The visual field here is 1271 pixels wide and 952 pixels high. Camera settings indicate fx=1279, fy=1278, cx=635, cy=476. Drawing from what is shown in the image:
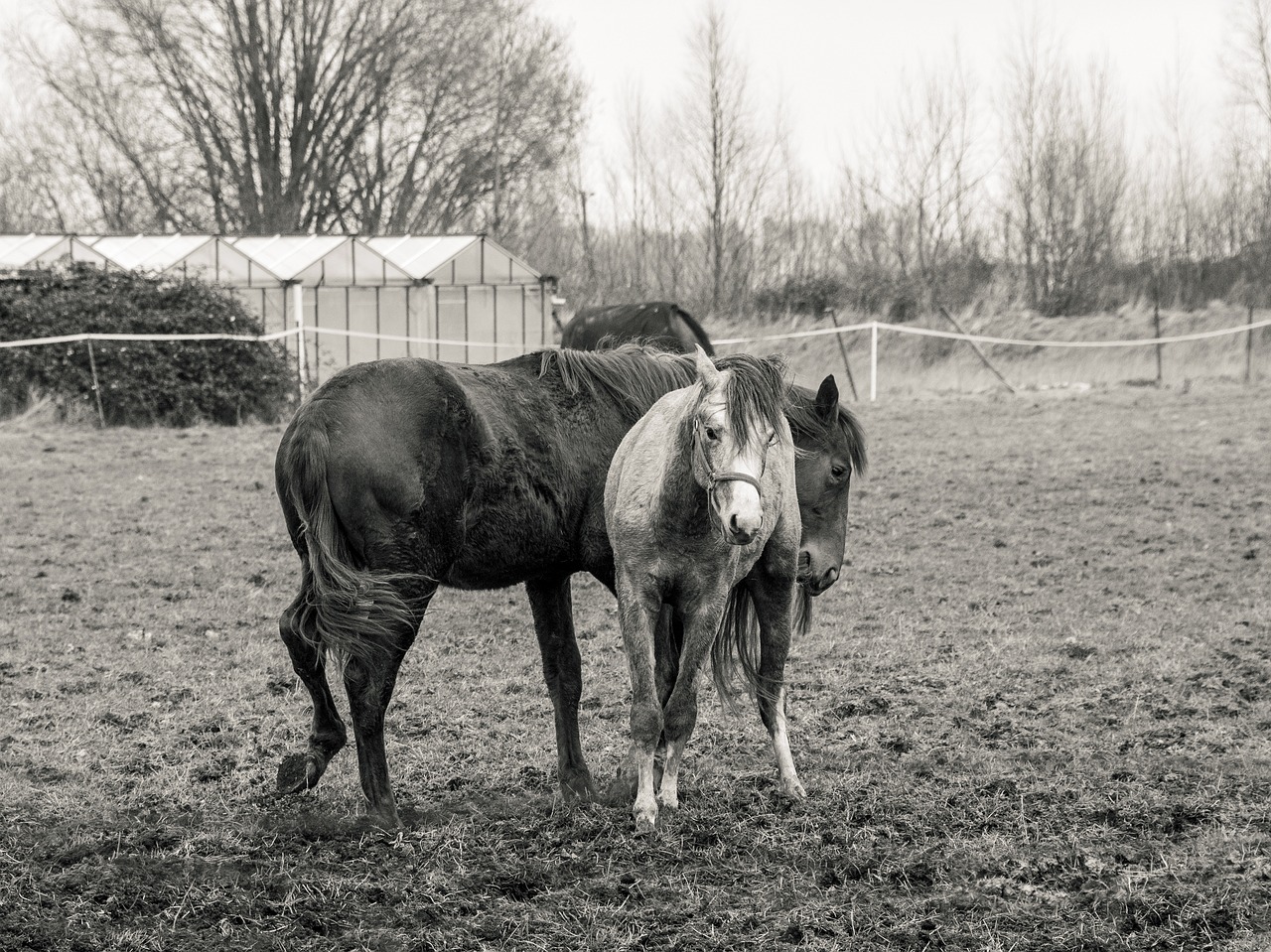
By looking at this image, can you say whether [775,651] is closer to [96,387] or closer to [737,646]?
[737,646]

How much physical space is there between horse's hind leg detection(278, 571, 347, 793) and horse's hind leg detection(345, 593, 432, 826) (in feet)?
0.78

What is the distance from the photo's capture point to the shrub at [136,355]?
15.7 metres

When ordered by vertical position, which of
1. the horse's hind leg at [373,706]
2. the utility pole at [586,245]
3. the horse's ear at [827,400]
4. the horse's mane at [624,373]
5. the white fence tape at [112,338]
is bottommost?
the horse's hind leg at [373,706]

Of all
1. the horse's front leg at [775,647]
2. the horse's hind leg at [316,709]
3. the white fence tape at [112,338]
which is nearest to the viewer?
the horse's hind leg at [316,709]

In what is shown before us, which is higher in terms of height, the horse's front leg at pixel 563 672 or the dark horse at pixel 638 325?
the dark horse at pixel 638 325

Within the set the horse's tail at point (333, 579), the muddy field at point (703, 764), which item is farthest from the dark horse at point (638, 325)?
the horse's tail at point (333, 579)

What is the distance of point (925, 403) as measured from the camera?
58.6 feet

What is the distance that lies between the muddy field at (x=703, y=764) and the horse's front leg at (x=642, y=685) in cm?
16

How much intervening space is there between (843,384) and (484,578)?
17348 mm

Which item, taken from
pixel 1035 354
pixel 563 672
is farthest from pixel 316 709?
pixel 1035 354

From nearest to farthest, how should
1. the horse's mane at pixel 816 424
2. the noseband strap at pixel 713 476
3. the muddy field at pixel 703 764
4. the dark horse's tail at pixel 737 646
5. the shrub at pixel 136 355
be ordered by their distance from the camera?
1. the muddy field at pixel 703 764
2. the noseband strap at pixel 713 476
3. the dark horse's tail at pixel 737 646
4. the horse's mane at pixel 816 424
5. the shrub at pixel 136 355

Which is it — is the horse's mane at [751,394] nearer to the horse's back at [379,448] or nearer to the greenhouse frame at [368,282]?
the horse's back at [379,448]

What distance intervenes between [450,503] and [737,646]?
52.5 inches

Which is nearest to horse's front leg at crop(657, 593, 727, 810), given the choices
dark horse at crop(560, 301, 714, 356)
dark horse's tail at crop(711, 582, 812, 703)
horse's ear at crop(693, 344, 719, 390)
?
dark horse's tail at crop(711, 582, 812, 703)
